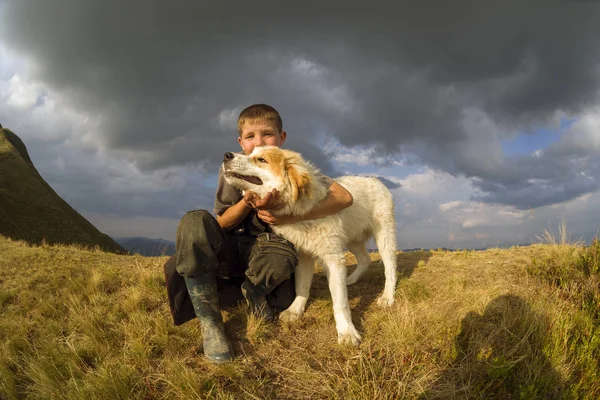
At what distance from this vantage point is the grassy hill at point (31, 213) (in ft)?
143

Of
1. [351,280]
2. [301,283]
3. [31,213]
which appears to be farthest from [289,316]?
[31,213]

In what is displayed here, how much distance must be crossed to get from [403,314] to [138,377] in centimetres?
250

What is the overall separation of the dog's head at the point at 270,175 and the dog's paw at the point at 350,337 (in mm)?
1373

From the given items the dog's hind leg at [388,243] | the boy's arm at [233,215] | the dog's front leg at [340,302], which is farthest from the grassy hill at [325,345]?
the boy's arm at [233,215]

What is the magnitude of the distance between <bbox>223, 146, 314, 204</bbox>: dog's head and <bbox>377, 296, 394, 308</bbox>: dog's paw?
1916 millimetres

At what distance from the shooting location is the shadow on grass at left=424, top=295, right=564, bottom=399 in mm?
2998

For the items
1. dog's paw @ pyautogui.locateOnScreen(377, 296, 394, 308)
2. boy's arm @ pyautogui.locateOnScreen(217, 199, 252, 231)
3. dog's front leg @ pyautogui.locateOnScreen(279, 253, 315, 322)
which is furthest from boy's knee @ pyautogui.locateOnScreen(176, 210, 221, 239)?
dog's paw @ pyautogui.locateOnScreen(377, 296, 394, 308)

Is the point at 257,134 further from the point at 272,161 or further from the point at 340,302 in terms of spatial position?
the point at 340,302

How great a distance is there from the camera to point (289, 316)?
4.05m

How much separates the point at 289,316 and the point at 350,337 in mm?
875

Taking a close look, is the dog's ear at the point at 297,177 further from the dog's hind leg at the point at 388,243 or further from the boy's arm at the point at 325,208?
the dog's hind leg at the point at 388,243

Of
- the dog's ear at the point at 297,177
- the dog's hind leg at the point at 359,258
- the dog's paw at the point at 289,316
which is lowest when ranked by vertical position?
the dog's paw at the point at 289,316

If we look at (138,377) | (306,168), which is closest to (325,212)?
(306,168)

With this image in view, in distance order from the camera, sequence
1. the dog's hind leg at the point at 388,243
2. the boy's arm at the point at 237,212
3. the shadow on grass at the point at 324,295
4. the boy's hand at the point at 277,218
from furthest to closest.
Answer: the dog's hind leg at the point at 388,243, the shadow on grass at the point at 324,295, the boy's hand at the point at 277,218, the boy's arm at the point at 237,212
